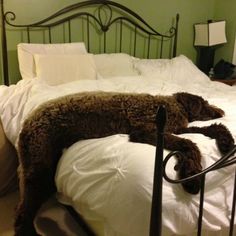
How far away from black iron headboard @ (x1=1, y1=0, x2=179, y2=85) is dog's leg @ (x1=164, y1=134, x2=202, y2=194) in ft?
6.55

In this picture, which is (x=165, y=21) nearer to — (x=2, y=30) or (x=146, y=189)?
(x=2, y=30)

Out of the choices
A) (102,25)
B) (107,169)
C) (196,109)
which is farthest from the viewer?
(102,25)

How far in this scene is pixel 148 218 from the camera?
103 cm

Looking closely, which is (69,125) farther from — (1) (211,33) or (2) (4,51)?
(1) (211,33)

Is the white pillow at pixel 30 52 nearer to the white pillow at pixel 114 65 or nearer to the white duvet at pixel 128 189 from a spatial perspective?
the white pillow at pixel 114 65

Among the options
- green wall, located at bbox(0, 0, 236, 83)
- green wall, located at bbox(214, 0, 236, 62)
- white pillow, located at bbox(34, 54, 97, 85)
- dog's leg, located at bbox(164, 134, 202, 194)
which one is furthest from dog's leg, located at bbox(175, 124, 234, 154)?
green wall, located at bbox(214, 0, 236, 62)

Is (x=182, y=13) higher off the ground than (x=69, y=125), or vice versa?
(x=182, y=13)

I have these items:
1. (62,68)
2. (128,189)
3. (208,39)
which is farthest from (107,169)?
(208,39)

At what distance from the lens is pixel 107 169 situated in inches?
46.2

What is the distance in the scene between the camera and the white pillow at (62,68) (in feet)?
8.18

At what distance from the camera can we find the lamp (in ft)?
11.5

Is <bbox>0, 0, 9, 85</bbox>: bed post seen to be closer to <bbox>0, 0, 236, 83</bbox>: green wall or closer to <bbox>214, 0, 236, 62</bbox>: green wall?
<bbox>0, 0, 236, 83</bbox>: green wall

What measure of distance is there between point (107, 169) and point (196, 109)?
2.09ft

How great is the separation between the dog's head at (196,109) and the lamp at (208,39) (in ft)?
7.01
